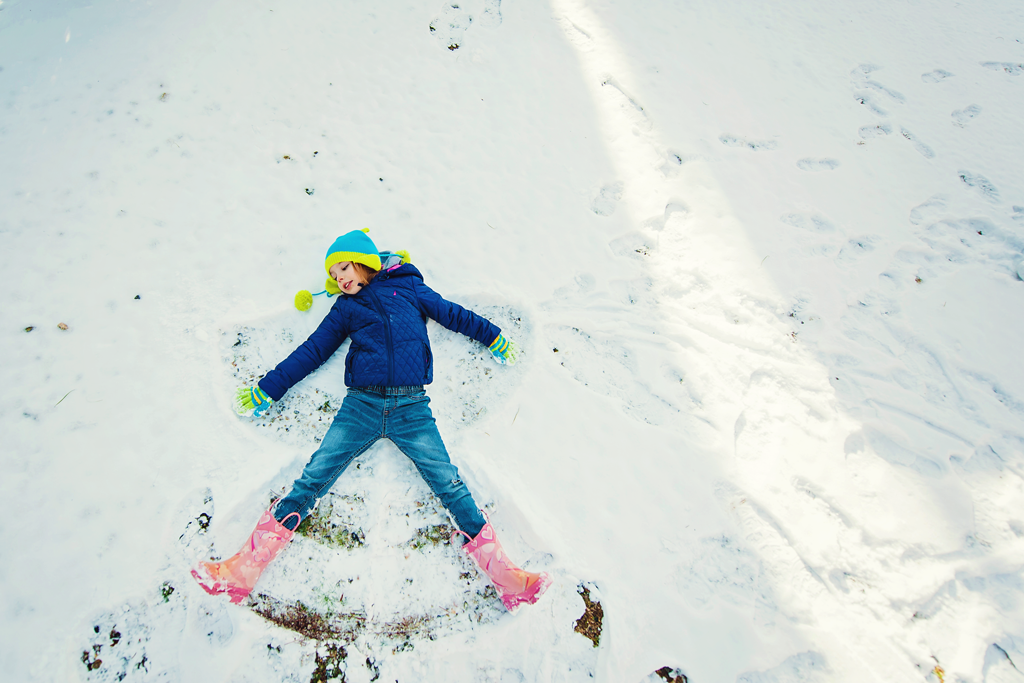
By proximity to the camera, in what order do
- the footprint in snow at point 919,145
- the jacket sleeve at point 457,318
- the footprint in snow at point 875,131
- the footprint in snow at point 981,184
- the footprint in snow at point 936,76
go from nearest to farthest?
the jacket sleeve at point 457,318 < the footprint in snow at point 981,184 < the footprint in snow at point 919,145 < the footprint in snow at point 875,131 < the footprint in snow at point 936,76

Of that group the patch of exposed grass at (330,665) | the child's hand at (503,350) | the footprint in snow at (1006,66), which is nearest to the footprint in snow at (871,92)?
the footprint in snow at (1006,66)

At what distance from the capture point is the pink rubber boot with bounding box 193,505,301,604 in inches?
87.0

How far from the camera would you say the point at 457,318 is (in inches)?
114

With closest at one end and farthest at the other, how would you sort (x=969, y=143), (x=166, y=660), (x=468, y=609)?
(x=166, y=660) < (x=468, y=609) < (x=969, y=143)

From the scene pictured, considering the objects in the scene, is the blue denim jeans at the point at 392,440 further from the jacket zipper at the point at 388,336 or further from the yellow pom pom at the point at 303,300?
the yellow pom pom at the point at 303,300

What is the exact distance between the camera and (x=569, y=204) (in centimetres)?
352

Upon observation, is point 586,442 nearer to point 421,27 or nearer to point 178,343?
point 178,343

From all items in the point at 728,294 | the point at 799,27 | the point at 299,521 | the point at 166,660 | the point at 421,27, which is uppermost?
the point at 421,27

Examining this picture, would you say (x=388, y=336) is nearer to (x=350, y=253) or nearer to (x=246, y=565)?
(x=350, y=253)

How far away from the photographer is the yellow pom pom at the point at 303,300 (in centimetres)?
293

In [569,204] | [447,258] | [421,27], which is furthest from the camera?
[421,27]

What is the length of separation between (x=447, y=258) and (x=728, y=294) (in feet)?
6.24

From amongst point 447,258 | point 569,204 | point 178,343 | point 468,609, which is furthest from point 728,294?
point 178,343

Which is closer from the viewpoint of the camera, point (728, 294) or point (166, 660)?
point (166, 660)
